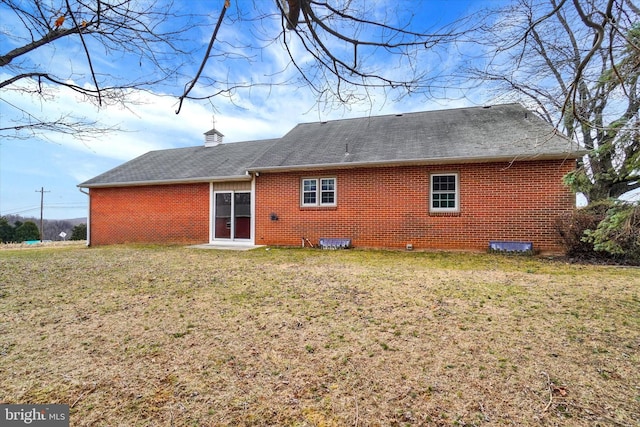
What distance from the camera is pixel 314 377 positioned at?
240 cm

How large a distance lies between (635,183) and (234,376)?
1225 centimetres

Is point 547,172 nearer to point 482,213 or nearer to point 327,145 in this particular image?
point 482,213

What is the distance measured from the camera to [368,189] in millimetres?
10422

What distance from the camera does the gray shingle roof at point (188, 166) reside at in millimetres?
12617

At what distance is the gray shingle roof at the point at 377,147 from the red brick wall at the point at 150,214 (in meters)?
0.52

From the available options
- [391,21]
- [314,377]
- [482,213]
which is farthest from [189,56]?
[482,213]

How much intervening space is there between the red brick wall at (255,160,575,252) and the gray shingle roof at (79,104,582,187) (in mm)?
459

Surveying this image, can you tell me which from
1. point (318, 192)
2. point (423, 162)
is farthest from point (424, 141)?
point (318, 192)

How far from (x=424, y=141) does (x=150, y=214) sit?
11.4 m

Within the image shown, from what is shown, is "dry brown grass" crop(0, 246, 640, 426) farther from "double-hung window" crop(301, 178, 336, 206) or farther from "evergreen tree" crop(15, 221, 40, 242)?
"evergreen tree" crop(15, 221, 40, 242)

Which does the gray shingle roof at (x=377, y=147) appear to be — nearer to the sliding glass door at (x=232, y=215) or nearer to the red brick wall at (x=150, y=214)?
the red brick wall at (x=150, y=214)

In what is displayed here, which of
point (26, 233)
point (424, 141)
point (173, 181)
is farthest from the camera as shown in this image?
point (26, 233)

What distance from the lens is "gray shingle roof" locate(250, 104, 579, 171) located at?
9.12 metres

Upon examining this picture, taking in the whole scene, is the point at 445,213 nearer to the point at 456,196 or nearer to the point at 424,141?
the point at 456,196
